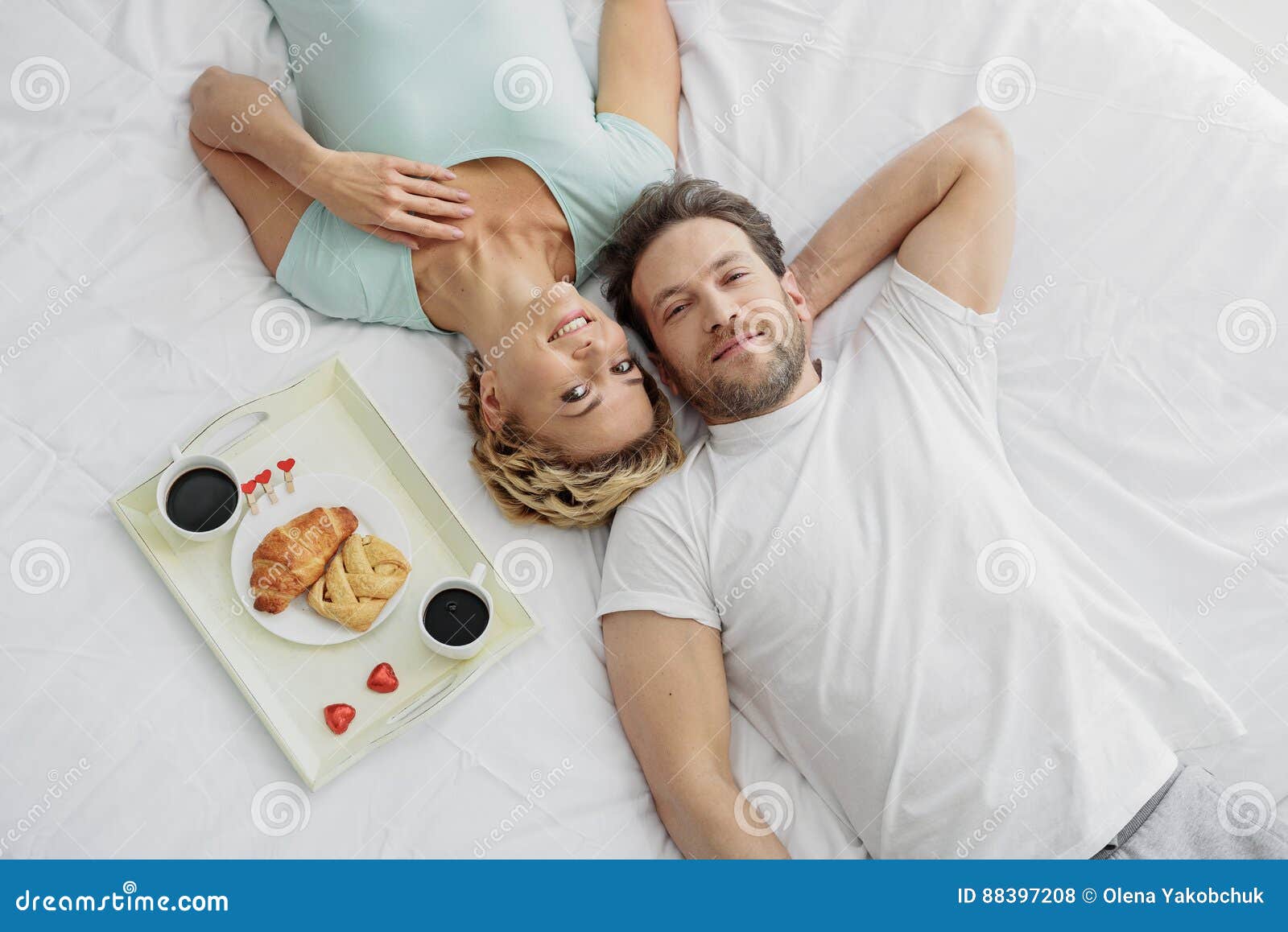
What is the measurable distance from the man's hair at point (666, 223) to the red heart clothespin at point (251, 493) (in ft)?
2.70

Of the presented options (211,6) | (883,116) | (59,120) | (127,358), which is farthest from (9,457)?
(883,116)

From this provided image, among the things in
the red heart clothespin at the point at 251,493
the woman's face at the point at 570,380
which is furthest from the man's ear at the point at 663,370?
the red heart clothespin at the point at 251,493

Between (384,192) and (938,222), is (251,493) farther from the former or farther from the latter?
(938,222)

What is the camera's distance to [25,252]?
1.84 m

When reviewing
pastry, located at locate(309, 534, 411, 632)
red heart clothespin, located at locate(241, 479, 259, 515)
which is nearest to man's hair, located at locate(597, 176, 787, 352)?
pastry, located at locate(309, 534, 411, 632)

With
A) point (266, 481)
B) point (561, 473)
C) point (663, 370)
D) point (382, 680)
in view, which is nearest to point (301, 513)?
point (266, 481)

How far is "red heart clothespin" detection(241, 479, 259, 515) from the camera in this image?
1785mm

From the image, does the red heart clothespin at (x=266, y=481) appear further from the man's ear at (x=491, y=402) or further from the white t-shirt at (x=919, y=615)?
the white t-shirt at (x=919, y=615)

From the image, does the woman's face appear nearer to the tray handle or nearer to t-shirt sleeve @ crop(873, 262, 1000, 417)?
the tray handle

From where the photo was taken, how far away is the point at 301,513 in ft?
5.95

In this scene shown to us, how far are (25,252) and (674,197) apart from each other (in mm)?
1296

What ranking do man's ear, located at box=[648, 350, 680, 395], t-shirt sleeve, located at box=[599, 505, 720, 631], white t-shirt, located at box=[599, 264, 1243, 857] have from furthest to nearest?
1. man's ear, located at box=[648, 350, 680, 395]
2. t-shirt sleeve, located at box=[599, 505, 720, 631]
3. white t-shirt, located at box=[599, 264, 1243, 857]

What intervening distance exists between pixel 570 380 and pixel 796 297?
53cm

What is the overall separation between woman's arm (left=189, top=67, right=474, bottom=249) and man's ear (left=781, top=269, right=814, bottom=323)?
26.4 inches
